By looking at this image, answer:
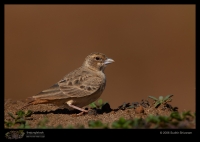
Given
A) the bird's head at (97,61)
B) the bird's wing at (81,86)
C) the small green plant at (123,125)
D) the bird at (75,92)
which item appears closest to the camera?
the small green plant at (123,125)

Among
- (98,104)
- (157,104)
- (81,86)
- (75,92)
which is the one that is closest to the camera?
(157,104)

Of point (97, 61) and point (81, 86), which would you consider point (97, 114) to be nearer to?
point (81, 86)

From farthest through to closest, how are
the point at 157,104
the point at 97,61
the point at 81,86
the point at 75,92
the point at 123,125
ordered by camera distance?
the point at 97,61
the point at 81,86
the point at 75,92
the point at 157,104
the point at 123,125

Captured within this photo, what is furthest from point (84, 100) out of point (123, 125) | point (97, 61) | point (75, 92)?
point (123, 125)

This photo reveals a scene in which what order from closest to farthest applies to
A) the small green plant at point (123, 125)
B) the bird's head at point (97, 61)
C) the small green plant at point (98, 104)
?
the small green plant at point (123, 125) → the small green plant at point (98, 104) → the bird's head at point (97, 61)

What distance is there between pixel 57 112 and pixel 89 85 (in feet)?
3.24

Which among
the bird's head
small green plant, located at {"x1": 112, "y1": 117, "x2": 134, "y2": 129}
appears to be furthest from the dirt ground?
the bird's head

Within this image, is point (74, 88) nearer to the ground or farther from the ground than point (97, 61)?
nearer to the ground

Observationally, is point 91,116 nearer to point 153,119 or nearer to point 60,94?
point 60,94

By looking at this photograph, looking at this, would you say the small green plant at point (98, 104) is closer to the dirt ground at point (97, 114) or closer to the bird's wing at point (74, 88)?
the dirt ground at point (97, 114)

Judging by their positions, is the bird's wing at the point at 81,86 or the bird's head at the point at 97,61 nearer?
the bird's wing at the point at 81,86

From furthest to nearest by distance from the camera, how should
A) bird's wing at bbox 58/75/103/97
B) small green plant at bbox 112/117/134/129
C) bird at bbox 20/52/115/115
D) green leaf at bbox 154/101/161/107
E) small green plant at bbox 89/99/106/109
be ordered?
small green plant at bbox 89/99/106/109 → bird's wing at bbox 58/75/103/97 → bird at bbox 20/52/115/115 → green leaf at bbox 154/101/161/107 → small green plant at bbox 112/117/134/129

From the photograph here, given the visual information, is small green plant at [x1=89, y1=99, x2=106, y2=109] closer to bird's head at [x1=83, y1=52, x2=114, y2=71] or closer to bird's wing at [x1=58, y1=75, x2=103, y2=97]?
bird's wing at [x1=58, y1=75, x2=103, y2=97]

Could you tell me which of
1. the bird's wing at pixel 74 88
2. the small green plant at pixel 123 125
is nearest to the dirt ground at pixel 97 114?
the bird's wing at pixel 74 88
